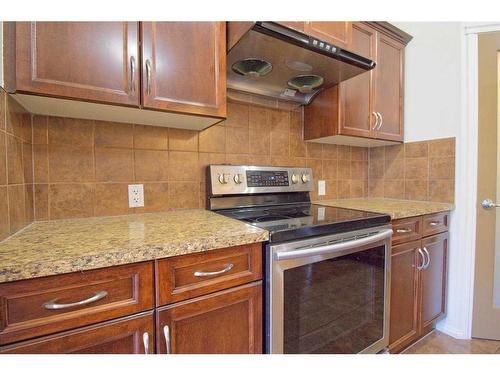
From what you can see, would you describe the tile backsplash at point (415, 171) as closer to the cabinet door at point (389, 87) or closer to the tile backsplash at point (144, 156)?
the cabinet door at point (389, 87)

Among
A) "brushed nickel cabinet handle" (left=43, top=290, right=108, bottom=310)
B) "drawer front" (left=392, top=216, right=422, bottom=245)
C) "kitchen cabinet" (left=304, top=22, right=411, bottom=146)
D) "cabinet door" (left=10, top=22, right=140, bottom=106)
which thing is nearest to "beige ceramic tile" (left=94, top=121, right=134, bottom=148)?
"cabinet door" (left=10, top=22, right=140, bottom=106)

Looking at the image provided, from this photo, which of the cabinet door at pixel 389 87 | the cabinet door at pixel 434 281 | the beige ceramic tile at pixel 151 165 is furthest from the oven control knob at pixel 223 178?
the cabinet door at pixel 434 281

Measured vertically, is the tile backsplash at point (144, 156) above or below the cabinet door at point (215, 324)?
above

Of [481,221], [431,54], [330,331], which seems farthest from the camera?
[431,54]

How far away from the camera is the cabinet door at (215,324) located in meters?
0.76

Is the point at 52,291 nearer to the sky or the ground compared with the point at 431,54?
nearer to the ground

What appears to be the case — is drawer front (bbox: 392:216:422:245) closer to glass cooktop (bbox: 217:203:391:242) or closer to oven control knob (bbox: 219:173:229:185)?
glass cooktop (bbox: 217:203:391:242)

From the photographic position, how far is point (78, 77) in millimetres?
874

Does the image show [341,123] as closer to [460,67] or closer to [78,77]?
[460,67]

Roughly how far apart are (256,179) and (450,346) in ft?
5.44

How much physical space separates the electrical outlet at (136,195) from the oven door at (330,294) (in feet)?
2.58

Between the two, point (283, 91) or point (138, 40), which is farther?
point (283, 91)

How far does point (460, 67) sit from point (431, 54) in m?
0.24
